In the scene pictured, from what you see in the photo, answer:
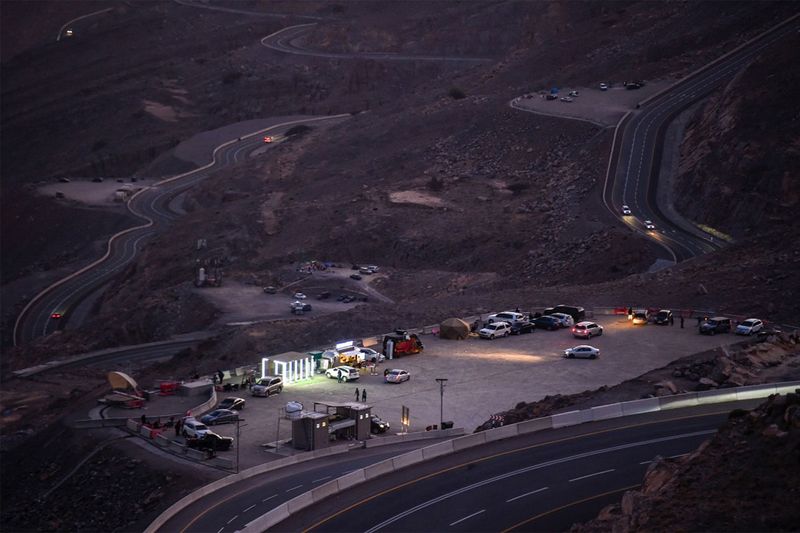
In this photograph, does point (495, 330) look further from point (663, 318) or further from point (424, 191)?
point (424, 191)

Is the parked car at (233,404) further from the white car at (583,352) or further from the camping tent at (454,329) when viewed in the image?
the white car at (583,352)

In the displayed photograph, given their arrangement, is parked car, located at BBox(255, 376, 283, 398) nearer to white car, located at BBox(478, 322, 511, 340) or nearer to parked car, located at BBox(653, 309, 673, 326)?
white car, located at BBox(478, 322, 511, 340)

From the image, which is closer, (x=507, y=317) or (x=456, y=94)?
(x=507, y=317)

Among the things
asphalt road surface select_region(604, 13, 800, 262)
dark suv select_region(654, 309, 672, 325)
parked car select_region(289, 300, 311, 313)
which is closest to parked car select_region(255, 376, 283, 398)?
dark suv select_region(654, 309, 672, 325)

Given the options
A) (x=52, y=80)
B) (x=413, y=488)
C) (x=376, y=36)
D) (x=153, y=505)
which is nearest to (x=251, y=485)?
(x=153, y=505)

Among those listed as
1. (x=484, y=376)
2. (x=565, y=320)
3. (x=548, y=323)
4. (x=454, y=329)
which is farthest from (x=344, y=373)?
(x=565, y=320)

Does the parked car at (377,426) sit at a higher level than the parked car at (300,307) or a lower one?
higher

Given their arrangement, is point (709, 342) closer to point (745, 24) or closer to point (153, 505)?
point (153, 505)

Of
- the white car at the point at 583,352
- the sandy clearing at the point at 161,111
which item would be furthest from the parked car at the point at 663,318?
the sandy clearing at the point at 161,111
